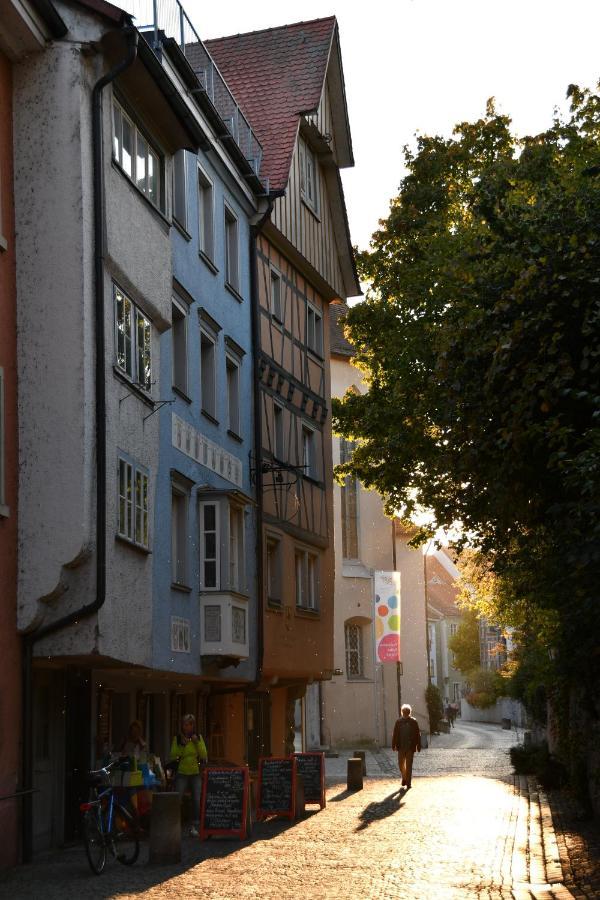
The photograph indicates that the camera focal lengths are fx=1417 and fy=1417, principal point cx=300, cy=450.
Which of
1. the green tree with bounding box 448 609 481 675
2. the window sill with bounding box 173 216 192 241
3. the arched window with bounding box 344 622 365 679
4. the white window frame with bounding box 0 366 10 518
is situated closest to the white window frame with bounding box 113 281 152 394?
the white window frame with bounding box 0 366 10 518

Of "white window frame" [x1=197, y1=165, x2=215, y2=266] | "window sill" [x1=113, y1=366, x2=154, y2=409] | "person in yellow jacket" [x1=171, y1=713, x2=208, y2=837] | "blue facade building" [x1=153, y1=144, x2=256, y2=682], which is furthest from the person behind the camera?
"white window frame" [x1=197, y1=165, x2=215, y2=266]

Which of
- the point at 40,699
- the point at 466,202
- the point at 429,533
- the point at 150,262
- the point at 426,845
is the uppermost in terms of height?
the point at 466,202

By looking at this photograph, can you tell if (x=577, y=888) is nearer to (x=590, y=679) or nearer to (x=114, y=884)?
(x=114, y=884)

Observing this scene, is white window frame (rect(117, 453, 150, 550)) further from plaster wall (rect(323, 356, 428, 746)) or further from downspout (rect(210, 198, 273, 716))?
plaster wall (rect(323, 356, 428, 746))

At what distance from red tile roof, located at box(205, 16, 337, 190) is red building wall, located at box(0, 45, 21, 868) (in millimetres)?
12422

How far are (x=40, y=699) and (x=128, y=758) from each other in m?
1.65

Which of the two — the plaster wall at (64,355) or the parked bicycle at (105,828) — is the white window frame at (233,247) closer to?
the plaster wall at (64,355)

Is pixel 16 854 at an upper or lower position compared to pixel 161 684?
lower

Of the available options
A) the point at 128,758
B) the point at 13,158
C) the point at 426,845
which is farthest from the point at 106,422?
the point at 426,845

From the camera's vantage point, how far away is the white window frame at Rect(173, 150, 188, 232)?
22.1m

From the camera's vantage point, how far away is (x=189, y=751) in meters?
19.2

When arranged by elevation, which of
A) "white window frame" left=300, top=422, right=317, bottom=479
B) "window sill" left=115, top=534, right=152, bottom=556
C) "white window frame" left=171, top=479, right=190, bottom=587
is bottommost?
"window sill" left=115, top=534, right=152, bottom=556

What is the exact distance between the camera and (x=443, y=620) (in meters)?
104

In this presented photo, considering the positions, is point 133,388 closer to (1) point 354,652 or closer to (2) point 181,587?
(2) point 181,587
